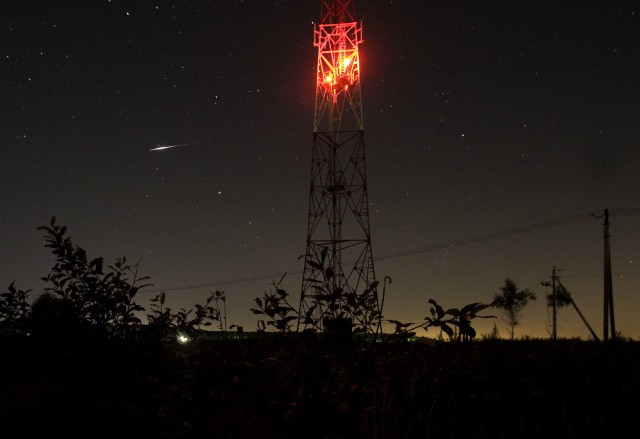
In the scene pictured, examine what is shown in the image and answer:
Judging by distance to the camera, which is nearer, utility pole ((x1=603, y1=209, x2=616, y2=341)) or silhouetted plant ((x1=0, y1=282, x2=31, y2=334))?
silhouetted plant ((x1=0, y1=282, x2=31, y2=334))

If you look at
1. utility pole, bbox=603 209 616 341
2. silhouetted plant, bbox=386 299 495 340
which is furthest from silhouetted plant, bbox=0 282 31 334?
utility pole, bbox=603 209 616 341

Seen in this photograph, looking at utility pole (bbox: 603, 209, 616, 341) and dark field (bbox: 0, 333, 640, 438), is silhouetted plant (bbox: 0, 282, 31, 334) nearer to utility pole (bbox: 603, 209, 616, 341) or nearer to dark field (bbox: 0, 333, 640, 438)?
dark field (bbox: 0, 333, 640, 438)

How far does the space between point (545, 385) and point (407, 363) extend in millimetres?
1756

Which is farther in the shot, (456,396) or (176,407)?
(456,396)

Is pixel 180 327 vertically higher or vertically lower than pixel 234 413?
higher

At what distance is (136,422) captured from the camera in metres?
3.35

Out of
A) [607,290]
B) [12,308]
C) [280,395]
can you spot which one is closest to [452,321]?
[280,395]

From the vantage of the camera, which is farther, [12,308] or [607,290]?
[607,290]

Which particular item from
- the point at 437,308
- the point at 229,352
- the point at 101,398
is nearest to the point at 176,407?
the point at 101,398

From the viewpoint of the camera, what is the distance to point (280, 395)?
354cm

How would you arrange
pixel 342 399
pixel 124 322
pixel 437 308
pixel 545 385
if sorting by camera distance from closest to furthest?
pixel 437 308 < pixel 342 399 < pixel 124 322 < pixel 545 385

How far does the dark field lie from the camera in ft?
11.1

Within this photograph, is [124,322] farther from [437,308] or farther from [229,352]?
[437,308]

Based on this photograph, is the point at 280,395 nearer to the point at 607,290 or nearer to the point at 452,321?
the point at 452,321
